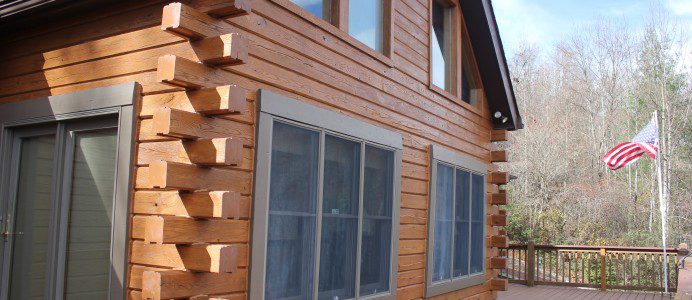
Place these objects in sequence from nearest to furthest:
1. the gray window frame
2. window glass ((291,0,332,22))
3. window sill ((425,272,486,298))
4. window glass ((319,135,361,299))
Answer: the gray window frame → window glass ((319,135,361,299)) → window glass ((291,0,332,22)) → window sill ((425,272,486,298))

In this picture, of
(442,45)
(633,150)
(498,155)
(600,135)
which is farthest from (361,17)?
(600,135)

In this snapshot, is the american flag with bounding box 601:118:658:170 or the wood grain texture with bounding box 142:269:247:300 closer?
the wood grain texture with bounding box 142:269:247:300

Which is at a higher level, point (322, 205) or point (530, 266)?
point (322, 205)

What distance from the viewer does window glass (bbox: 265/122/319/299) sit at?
4.18 m

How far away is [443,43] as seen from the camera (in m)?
7.75

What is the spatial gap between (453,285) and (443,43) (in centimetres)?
A: 286

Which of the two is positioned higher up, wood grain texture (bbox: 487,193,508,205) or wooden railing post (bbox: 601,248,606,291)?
wood grain texture (bbox: 487,193,508,205)

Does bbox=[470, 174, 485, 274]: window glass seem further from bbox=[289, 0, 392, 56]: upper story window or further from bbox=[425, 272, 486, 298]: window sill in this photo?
bbox=[289, 0, 392, 56]: upper story window

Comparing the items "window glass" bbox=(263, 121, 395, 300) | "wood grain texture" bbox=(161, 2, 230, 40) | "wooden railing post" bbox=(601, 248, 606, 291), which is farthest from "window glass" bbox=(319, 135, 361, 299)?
"wooden railing post" bbox=(601, 248, 606, 291)

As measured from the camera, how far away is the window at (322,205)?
411 cm

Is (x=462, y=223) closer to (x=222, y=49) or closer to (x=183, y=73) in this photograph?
(x=222, y=49)

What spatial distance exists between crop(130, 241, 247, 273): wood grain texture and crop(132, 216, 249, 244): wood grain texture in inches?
2.6

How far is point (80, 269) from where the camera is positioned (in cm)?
407

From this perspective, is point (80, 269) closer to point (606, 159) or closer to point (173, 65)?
point (173, 65)
